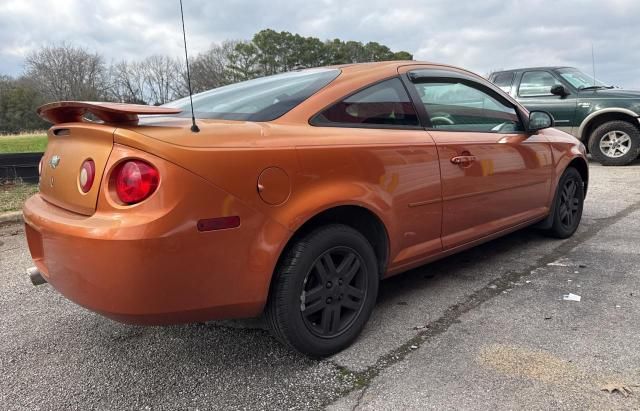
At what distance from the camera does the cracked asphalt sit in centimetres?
213

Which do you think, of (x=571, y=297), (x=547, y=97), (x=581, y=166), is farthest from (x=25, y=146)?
(x=571, y=297)

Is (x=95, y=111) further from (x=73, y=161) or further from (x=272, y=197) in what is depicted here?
(x=272, y=197)

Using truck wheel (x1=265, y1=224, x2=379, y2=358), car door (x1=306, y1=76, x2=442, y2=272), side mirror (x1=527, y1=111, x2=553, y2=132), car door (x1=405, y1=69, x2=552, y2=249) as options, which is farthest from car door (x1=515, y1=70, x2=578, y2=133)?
truck wheel (x1=265, y1=224, x2=379, y2=358)

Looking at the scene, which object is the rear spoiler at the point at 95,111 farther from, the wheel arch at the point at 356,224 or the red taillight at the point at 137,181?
the wheel arch at the point at 356,224

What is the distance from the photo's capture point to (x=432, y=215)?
2.94 m

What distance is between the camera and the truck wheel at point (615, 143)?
9062mm

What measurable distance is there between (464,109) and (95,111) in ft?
7.67

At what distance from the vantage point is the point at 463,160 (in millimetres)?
3092

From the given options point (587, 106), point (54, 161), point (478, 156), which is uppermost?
point (587, 106)

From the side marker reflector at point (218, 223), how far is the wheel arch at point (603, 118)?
30.2ft

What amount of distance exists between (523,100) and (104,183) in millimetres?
9497

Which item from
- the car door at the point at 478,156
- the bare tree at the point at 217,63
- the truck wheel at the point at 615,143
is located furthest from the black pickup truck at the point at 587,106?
the bare tree at the point at 217,63

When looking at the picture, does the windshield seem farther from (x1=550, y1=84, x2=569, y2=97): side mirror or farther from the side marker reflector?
the side marker reflector

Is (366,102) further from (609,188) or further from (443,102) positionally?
(609,188)
